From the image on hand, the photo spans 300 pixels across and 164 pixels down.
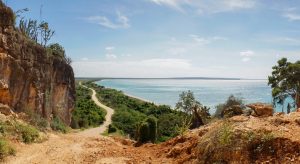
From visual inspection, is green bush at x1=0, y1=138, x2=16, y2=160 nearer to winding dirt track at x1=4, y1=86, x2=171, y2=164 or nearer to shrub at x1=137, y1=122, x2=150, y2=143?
winding dirt track at x1=4, y1=86, x2=171, y2=164

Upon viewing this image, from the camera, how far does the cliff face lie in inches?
781

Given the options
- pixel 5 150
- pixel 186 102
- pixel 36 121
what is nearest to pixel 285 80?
pixel 186 102

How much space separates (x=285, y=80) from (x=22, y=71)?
24172 millimetres

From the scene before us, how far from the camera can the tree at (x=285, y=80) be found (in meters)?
34.5

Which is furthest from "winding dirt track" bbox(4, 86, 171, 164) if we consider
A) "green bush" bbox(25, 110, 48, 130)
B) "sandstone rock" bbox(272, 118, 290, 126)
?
"green bush" bbox(25, 110, 48, 130)

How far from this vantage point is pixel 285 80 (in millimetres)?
35625

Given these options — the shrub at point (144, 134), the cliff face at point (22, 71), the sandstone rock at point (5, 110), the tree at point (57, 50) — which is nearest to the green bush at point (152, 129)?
the shrub at point (144, 134)

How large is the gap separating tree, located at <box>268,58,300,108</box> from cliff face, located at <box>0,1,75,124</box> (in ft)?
66.1

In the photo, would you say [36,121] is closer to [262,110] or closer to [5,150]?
[5,150]

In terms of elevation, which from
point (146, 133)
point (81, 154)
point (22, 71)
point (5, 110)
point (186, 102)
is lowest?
point (186, 102)

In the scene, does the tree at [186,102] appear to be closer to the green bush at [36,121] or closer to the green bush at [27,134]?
the green bush at [36,121]

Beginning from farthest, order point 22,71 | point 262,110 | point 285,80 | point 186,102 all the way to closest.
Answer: point 186,102, point 285,80, point 22,71, point 262,110

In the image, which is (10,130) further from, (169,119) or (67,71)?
(169,119)

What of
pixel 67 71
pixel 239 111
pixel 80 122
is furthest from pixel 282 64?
pixel 80 122
